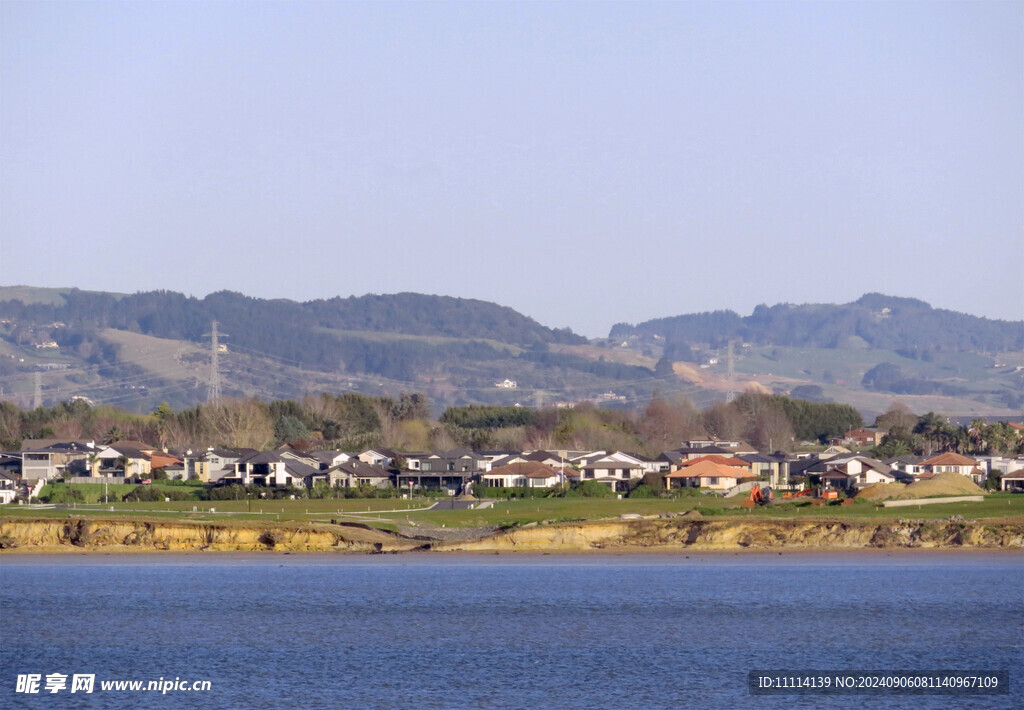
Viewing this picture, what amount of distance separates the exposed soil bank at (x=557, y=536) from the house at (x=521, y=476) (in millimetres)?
32877

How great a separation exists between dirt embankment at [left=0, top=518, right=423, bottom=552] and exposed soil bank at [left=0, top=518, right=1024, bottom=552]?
0.05 m

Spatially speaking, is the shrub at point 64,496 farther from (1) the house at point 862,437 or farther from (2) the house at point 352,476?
(1) the house at point 862,437

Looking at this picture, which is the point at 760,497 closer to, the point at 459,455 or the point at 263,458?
the point at 459,455

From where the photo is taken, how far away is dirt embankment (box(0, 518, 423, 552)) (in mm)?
71500

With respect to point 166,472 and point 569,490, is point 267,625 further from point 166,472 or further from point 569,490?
point 166,472

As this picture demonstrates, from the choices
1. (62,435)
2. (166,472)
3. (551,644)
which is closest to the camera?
(551,644)

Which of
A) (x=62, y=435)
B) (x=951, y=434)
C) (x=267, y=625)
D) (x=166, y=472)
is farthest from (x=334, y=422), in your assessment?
(x=267, y=625)

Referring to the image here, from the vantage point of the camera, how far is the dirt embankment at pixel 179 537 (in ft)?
235

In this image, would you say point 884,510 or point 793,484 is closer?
point 884,510

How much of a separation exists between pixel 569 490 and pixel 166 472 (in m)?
36.9

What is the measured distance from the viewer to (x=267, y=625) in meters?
47.8

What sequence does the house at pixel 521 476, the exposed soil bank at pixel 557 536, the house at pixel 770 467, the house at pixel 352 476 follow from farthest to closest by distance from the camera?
the house at pixel 770 467, the house at pixel 352 476, the house at pixel 521 476, the exposed soil bank at pixel 557 536

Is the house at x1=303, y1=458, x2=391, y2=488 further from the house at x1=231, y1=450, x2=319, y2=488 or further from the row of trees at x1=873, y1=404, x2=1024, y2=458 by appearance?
the row of trees at x1=873, y1=404, x2=1024, y2=458

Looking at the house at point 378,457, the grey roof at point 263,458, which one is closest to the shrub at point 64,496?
the grey roof at point 263,458
